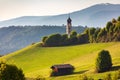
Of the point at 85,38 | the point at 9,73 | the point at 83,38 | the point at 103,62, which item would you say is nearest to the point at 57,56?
the point at 83,38

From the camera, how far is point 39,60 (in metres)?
151

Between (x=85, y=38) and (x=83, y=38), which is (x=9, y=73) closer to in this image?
(x=83, y=38)

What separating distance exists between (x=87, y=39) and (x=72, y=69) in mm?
59081

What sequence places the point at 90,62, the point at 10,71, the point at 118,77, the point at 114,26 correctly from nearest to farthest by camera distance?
1. the point at 10,71
2. the point at 118,77
3. the point at 90,62
4. the point at 114,26

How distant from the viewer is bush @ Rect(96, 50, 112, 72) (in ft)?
352

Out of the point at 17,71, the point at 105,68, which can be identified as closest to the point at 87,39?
the point at 105,68

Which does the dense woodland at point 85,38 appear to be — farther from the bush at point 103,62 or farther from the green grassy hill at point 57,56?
the bush at point 103,62

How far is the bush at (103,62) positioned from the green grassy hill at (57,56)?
9719 millimetres

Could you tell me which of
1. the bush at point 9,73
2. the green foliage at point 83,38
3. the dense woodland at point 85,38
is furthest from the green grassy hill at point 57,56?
the bush at point 9,73

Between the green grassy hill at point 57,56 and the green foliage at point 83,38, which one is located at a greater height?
the green foliage at point 83,38

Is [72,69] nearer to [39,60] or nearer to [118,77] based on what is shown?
[39,60]

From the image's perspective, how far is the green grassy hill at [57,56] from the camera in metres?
131

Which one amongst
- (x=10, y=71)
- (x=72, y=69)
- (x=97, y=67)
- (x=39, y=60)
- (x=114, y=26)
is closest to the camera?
(x=10, y=71)

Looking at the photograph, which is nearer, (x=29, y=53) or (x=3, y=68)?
(x=3, y=68)
